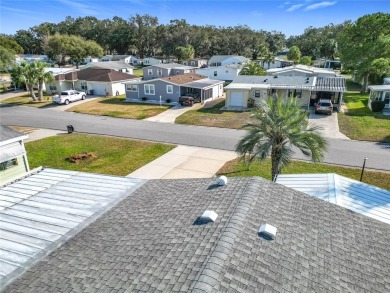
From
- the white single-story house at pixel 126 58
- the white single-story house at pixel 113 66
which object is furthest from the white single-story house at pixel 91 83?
the white single-story house at pixel 126 58

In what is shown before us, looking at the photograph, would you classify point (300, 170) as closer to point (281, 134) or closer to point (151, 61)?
point (281, 134)

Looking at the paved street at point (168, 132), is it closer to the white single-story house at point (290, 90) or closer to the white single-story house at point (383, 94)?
the white single-story house at point (290, 90)

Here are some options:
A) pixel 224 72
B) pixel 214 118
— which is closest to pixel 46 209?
pixel 214 118

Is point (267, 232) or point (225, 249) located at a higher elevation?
point (225, 249)

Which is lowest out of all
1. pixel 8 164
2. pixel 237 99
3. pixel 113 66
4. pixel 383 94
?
pixel 8 164

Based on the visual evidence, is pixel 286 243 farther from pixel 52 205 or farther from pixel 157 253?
pixel 52 205

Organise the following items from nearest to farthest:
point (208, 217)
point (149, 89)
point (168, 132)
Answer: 1. point (208, 217)
2. point (168, 132)
3. point (149, 89)
